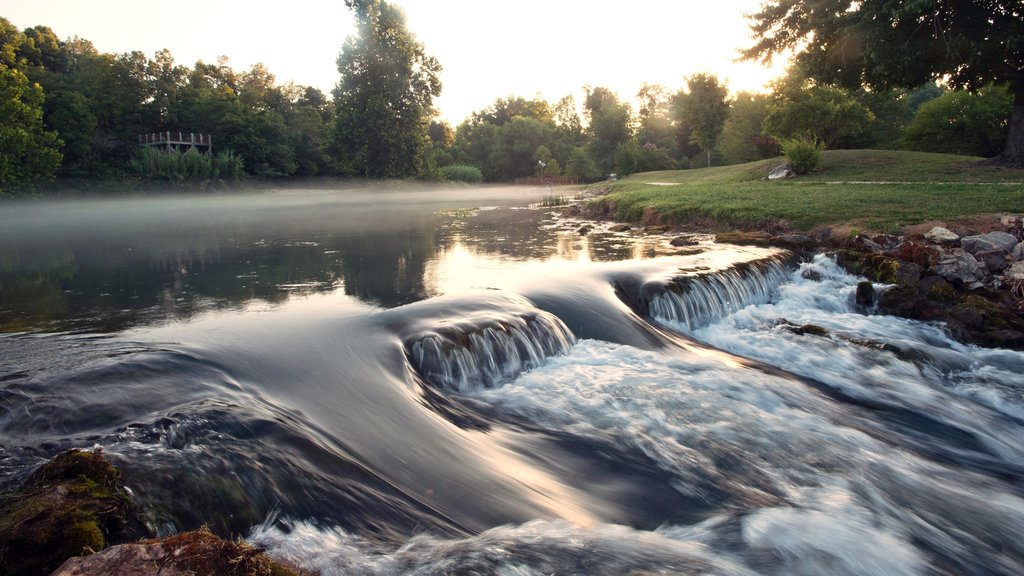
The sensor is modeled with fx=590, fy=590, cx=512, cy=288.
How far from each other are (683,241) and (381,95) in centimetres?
4669

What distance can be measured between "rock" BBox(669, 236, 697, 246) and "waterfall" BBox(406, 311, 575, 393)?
7296mm

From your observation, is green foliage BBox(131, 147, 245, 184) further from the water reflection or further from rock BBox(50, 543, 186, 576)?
rock BBox(50, 543, 186, 576)

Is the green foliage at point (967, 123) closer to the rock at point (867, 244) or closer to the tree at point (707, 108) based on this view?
the tree at point (707, 108)

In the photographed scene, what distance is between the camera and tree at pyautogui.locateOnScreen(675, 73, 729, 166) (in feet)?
193

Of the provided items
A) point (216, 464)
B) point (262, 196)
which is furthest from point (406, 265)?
point (262, 196)

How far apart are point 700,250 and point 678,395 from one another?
7.37 m

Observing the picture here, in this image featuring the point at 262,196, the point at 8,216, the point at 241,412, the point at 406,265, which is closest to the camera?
the point at 241,412

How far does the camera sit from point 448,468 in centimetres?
447

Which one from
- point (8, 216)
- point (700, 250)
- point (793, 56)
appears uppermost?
point (793, 56)

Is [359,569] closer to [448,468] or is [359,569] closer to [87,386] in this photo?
[448,468]

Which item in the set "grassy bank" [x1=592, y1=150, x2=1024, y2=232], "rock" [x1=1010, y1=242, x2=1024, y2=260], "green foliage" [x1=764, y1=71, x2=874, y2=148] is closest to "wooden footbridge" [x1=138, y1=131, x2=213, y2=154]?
"grassy bank" [x1=592, y1=150, x2=1024, y2=232]

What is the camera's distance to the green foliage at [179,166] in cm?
4472

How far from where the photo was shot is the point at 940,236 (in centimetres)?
1116

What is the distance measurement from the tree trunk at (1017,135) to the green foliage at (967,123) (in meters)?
18.3
